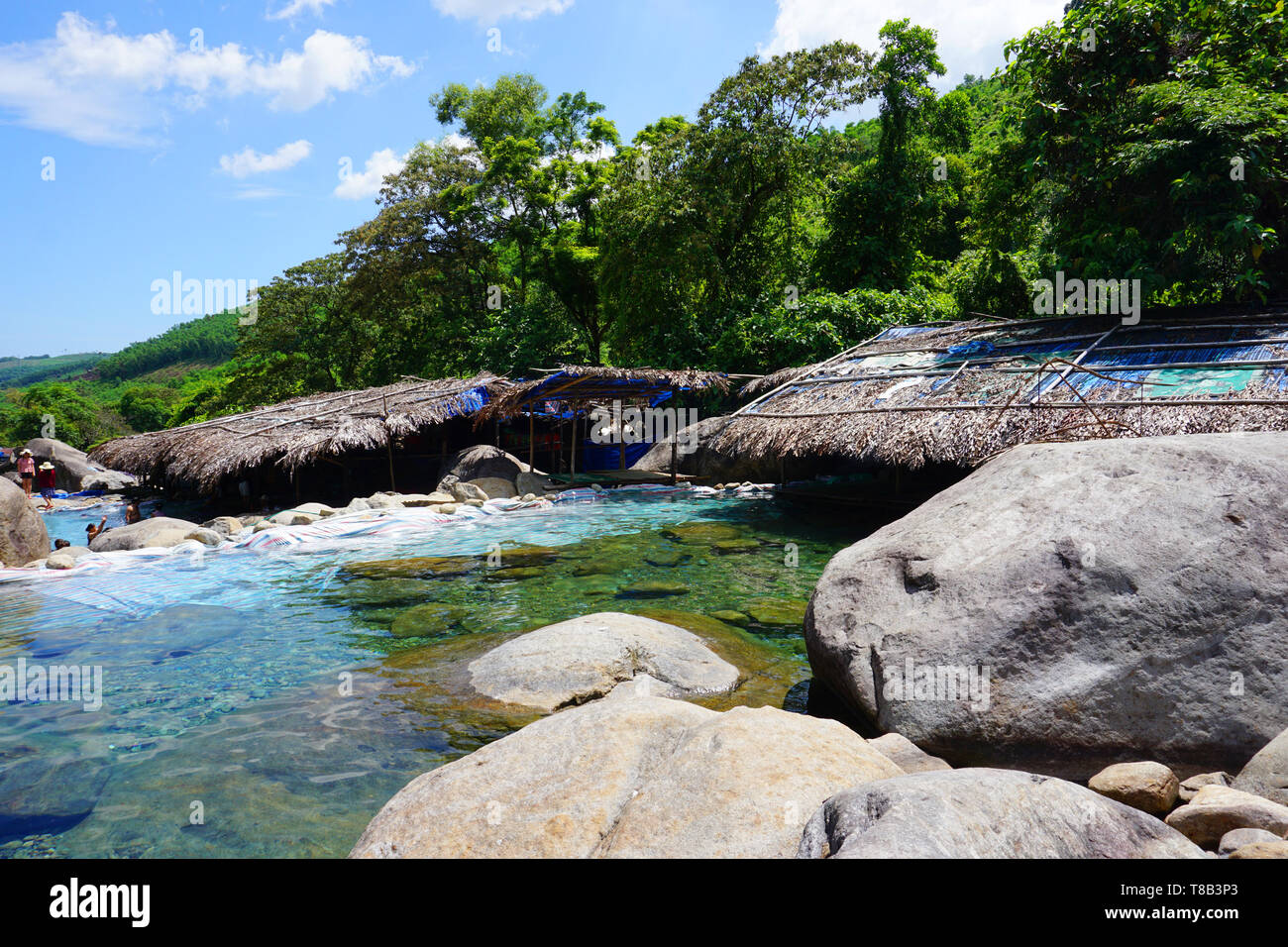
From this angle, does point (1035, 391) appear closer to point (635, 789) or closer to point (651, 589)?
point (651, 589)

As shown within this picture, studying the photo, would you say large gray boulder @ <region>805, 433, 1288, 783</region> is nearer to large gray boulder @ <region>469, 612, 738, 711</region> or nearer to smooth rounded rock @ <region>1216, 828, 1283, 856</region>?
smooth rounded rock @ <region>1216, 828, 1283, 856</region>

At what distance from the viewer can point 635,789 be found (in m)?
3.30

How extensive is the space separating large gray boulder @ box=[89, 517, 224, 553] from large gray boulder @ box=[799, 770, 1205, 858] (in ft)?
42.9

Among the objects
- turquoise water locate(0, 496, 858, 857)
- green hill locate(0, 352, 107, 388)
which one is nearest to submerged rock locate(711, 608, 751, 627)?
turquoise water locate(0, 496, 858, 857)

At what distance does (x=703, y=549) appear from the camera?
11977 millimetres

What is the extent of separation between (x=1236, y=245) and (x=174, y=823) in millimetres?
13885

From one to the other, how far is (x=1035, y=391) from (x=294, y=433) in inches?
569

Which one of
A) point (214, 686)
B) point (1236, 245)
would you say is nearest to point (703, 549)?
point (214, 686)

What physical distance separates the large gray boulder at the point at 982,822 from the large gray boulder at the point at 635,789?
0.29 metres

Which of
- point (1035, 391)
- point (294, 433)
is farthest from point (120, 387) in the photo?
point (1035, 391)

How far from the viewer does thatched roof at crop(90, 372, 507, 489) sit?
16.0m

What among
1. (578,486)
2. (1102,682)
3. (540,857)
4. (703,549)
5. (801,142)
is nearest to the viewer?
(540,857)

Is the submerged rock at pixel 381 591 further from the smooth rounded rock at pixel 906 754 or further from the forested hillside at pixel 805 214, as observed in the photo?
the forested hillside at pixel 805 214
